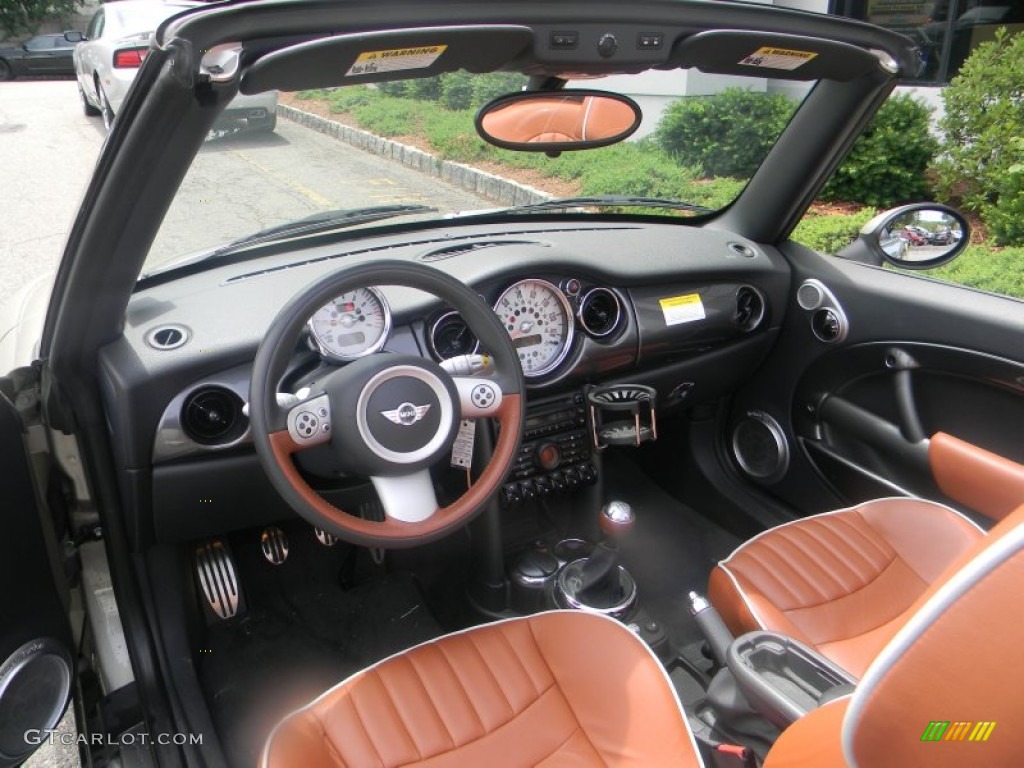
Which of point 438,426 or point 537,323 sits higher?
point 438,426

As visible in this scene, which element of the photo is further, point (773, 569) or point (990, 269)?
point (990, 269)

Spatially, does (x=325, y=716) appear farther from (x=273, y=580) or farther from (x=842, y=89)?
(x=842, y=89)

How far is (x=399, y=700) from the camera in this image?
5.50 ft

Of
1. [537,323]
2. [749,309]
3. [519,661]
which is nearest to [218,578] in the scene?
[519,661]

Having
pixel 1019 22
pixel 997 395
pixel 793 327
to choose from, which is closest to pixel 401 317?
pixel 793 327

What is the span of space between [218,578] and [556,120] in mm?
1631

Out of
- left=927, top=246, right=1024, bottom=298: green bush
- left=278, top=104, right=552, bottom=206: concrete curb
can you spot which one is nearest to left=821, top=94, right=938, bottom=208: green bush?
left=927, top=246, right=1024, bottom=298: green bush

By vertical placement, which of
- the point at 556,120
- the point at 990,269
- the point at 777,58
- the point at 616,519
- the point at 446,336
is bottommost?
the point at 616,519

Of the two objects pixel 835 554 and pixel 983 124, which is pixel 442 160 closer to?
pixel 835 554

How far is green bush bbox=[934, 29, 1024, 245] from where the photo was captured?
575 cm

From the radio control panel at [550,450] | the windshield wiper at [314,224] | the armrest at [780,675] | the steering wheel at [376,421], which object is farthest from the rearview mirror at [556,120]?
the armrest at [780,675]

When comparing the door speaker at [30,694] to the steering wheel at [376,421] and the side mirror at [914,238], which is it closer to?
the steering wheel at [376,421]

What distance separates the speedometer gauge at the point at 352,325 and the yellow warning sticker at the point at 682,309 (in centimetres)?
94

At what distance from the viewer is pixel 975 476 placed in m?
2.20
